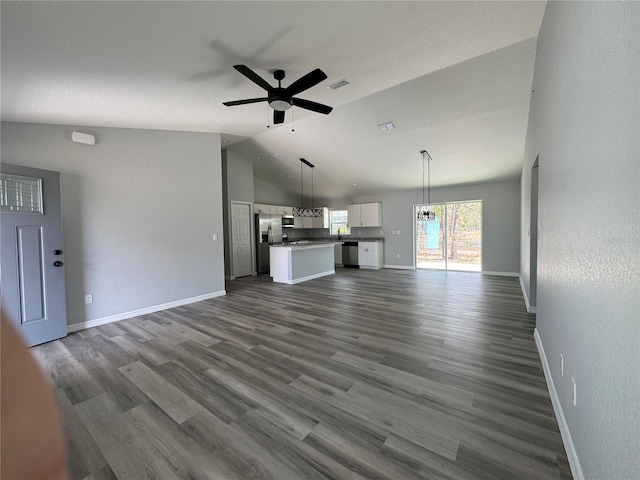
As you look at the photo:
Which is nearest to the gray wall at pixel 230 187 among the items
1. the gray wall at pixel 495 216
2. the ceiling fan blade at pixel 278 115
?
the ceiling fan blade at pixel 278 115

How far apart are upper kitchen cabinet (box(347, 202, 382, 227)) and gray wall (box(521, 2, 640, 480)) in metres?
6.87

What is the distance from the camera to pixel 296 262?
6449mm

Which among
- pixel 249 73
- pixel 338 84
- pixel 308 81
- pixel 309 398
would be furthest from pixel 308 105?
pixel 309 398

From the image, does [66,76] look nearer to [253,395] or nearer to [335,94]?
[335,94]

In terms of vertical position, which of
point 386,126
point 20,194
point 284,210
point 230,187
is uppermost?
point 386,126

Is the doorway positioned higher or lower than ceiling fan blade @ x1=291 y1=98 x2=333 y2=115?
lower

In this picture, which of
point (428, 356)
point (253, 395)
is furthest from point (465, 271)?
point (253, 395)

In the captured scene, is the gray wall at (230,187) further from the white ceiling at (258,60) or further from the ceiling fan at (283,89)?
the ceiling fan at (283,89)

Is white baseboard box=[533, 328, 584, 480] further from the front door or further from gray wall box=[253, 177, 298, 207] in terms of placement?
gray wall box=[253, 177, 298, 207]

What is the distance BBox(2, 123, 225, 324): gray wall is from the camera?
348 cm

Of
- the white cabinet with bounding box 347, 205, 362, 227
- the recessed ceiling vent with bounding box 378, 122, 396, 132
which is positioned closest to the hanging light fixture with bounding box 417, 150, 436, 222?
the recessed ceiling vent with bounding box 378, 122, 396, 132

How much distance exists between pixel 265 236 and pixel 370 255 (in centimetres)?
331

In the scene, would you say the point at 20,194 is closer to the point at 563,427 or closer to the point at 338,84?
the point at 338,84

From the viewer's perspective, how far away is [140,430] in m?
1.75
